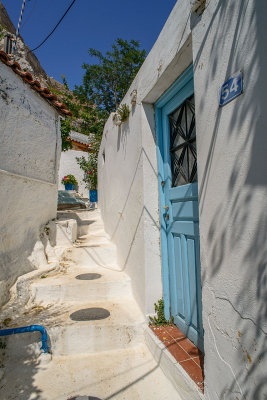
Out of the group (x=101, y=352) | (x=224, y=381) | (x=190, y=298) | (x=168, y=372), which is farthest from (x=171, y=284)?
(x=224, y=381)

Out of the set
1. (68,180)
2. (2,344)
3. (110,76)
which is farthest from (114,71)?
(2,344)

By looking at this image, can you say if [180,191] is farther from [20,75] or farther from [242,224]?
[20,75]

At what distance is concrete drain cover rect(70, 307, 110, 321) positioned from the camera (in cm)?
278

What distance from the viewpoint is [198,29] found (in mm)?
1802

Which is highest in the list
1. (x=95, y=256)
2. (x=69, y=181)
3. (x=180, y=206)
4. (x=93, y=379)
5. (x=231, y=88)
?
(x=69, y=181)

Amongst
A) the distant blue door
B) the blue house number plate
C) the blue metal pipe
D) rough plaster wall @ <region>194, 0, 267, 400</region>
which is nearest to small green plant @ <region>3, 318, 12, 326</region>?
the blue metal pipe

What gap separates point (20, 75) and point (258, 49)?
3998 mm

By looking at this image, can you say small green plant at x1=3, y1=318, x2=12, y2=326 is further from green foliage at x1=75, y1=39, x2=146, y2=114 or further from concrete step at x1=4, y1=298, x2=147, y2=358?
green foliage at x1=75, y1=39, x2=146, y2=114

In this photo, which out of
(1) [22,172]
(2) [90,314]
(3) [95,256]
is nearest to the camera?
(2) [90,314]

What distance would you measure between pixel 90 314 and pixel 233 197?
8.00ft

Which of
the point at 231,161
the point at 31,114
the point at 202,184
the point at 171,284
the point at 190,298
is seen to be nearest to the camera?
the point at 231,161

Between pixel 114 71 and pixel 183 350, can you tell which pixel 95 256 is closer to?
pixel 183 350

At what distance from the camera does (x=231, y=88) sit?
1417 mm

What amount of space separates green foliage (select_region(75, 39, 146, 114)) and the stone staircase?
1611 centimetres
